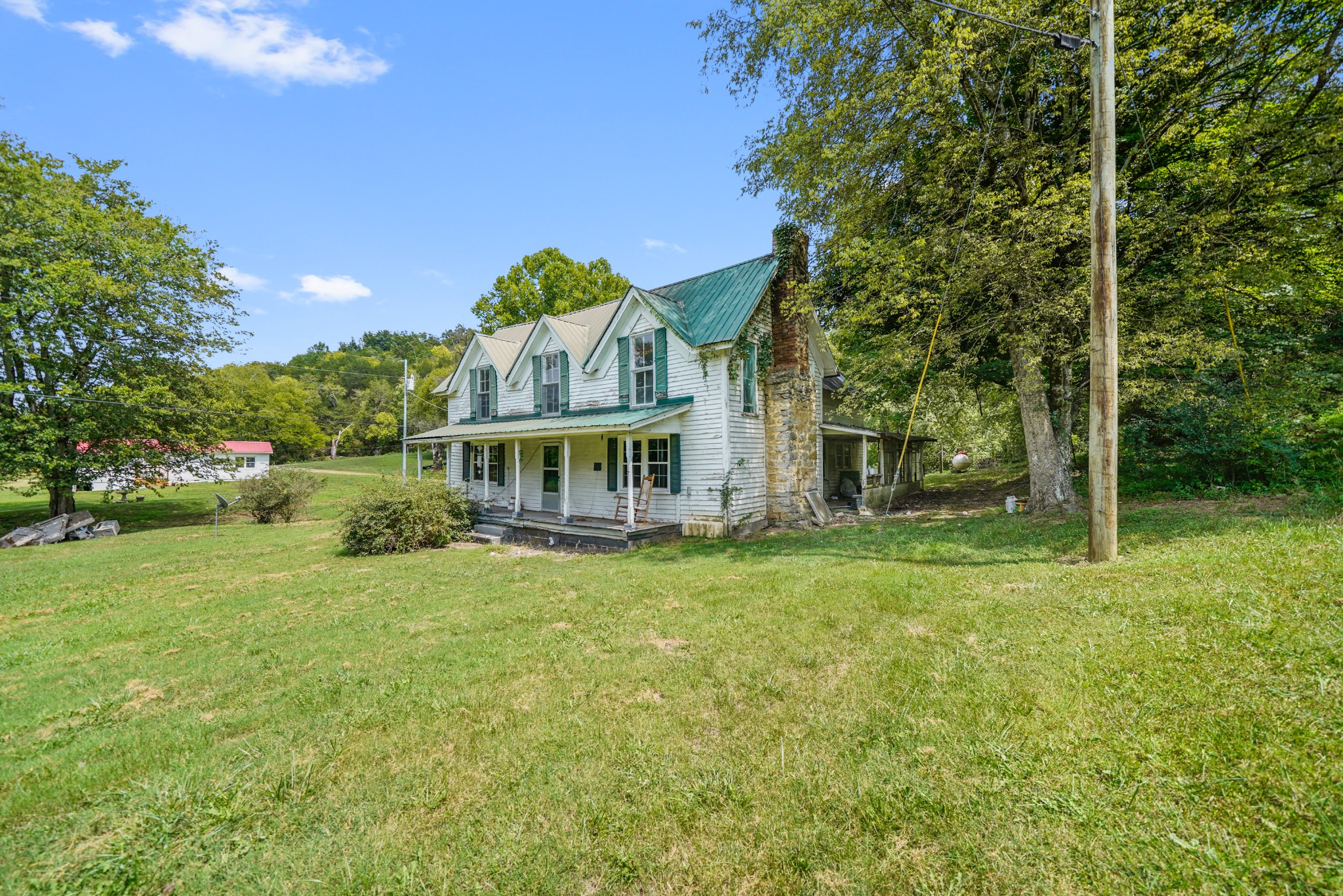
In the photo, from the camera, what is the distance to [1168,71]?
30.0 ft

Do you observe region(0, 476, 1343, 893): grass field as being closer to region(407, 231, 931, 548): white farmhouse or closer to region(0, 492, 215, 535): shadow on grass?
region(407, 231, 931, 548): white farmhouse

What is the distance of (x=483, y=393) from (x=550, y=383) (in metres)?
4.09

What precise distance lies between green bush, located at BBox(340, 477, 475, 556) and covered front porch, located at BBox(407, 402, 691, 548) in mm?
1590

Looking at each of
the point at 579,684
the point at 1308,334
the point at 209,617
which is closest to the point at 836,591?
the point at 579,684

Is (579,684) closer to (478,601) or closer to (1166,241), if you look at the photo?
(478,601)

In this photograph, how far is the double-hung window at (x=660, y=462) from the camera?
1421 cm

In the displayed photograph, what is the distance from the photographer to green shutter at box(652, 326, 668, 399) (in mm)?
14172

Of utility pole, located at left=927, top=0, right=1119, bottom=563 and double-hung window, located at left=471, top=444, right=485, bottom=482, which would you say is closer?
utility pole, located at left=927, top=0, right=1119, bottom=563

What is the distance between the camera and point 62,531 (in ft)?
55.4

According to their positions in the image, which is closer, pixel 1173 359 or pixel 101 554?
pixel 1173 359

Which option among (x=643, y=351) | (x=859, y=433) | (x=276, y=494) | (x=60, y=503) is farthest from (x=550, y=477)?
(x=60, y=503)

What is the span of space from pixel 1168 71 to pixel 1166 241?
3.15 metres

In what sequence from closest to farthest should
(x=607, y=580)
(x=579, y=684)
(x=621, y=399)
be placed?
(x=579, y=684) → (x=607, y=580) → (x=621, y=399)

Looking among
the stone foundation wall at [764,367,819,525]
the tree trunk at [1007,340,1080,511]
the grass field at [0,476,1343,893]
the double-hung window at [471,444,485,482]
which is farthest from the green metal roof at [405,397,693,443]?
the tree trunk at [1007,340,1080,511]
